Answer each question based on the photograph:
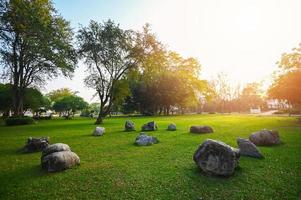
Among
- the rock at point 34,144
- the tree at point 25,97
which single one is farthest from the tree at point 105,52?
the tree at point 25,97

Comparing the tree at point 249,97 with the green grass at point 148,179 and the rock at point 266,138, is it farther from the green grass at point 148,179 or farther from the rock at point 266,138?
the green grass at point 148,179

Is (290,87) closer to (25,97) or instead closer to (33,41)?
(33,41)

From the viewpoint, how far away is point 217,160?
656 centimetres

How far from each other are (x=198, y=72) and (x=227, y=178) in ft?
201

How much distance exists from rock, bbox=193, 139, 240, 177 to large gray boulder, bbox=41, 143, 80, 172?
15.1 ft

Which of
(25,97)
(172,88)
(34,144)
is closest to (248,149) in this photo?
(34,144)

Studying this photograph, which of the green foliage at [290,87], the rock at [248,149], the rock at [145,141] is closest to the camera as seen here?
the rock at [248,149]

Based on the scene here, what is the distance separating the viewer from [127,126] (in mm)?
18812

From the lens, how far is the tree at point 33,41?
12.1 m

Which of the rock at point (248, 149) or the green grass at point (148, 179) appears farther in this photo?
the rock at point (248, 149)

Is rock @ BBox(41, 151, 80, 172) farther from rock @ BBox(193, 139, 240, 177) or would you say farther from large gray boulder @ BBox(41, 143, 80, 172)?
rock @ BBox(193, 139, 240, 177)

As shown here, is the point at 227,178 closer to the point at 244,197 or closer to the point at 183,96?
the point at 244,197

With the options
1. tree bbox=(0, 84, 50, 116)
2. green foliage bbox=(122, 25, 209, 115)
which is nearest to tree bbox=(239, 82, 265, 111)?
green foliage bbox=(122, 25, 209, 115)

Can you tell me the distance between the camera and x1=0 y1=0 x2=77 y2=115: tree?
476 inches
